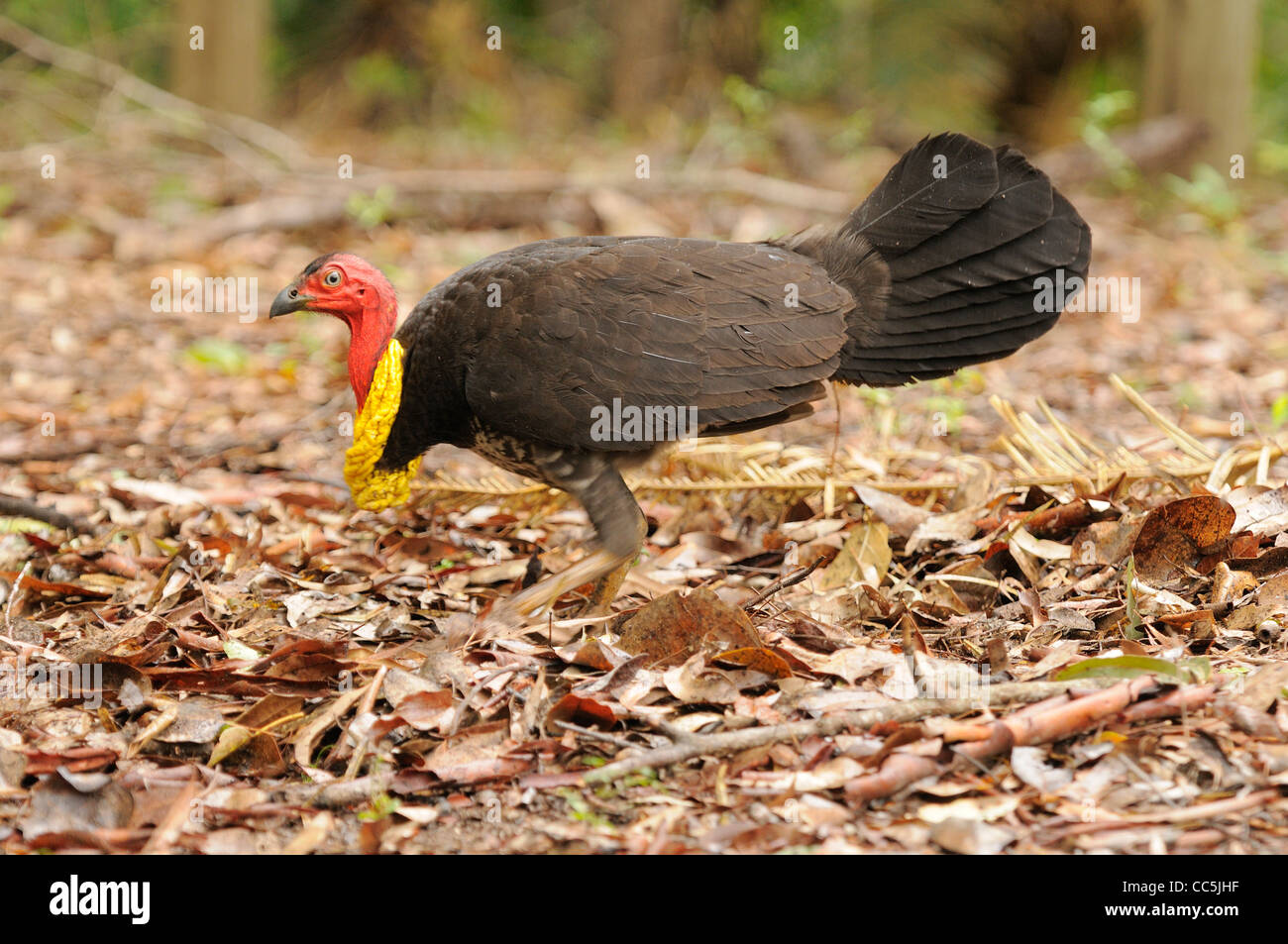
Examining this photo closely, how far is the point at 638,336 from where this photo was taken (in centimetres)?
339

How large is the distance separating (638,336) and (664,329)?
0.25 feet

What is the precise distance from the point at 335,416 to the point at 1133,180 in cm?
605

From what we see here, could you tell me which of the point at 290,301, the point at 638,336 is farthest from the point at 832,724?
the point at 290,301

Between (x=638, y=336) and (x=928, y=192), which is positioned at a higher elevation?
(x=928, y=192)

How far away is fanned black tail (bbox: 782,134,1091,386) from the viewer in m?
3.57

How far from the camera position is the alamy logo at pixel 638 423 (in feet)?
11.0

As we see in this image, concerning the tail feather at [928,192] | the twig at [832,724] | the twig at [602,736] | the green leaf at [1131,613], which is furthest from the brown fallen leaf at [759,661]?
the tail feather at [928,192]

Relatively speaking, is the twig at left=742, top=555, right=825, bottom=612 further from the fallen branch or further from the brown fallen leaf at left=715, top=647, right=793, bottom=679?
the fallen branch

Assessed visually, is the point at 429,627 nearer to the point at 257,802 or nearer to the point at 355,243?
the point at 257,802

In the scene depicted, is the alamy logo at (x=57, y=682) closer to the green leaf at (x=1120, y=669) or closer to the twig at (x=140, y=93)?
the green leaf at (x=1120, y=669)

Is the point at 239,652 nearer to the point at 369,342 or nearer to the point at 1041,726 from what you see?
the point at 369,342

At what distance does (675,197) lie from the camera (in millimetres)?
8391
